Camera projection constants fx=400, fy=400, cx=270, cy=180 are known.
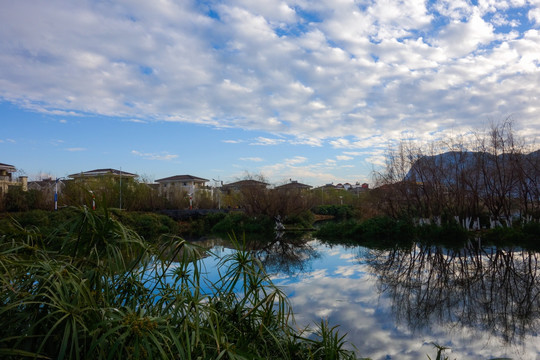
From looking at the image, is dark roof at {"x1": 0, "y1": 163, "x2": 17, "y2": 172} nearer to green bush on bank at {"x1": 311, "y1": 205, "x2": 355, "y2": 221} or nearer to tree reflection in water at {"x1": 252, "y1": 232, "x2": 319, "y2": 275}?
tree reflection in water at {"x1": 252, "y1": 232, "x2": 319, "y2": 275}

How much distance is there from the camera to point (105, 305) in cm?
193

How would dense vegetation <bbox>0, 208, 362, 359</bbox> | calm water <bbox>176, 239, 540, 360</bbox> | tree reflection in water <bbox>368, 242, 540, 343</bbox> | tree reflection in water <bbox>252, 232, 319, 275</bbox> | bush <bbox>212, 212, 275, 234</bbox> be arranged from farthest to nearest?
bush <bbox>212, 212, 275, 234</bbox>
tree reflection in water <bbox>252, 232, 319, 275</bbox>
tree reflection in water <bbox>368, 242, 540, 343</bbox>
calm water <bbox>176, 239, 540, 360</bbox>
dense vegetation <bbox>0, 208, 362, 359</bbox>

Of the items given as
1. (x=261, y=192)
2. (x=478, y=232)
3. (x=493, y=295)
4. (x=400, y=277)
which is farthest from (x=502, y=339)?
(x=261, y=192)

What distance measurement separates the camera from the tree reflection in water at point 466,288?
19.4 feet

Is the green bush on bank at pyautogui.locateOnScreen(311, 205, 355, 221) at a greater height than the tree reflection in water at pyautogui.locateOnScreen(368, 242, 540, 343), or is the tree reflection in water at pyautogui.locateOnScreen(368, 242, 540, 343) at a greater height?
the green bush on bank at pyautogui.locateOnScreen(311, 205, 355, 221)

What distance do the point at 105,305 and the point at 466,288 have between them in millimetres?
7736

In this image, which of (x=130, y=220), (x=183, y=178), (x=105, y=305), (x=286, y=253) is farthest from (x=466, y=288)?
(x=183, y=178)

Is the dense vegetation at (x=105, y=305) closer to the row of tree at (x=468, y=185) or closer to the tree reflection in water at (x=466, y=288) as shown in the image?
the tree reflection in water at (x=466, y=288)

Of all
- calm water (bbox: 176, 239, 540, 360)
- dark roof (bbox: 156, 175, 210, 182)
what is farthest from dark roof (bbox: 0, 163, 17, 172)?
calm water (bbox: 176, 239, 540, 360)

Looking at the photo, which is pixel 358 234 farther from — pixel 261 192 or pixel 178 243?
pixel 178 243

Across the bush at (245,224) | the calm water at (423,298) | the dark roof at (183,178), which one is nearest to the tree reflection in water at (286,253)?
the calm water at (423,298)

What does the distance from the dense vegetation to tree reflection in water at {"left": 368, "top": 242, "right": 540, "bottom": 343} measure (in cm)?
400

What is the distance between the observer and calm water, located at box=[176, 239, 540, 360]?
5090 millimetres

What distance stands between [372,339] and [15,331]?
456 centimetres
